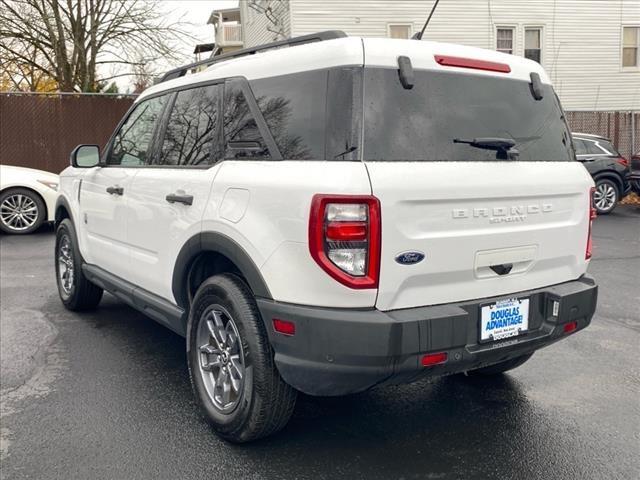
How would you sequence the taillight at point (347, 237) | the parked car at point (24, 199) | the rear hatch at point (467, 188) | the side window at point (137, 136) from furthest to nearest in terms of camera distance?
the parked car at point (24, 199) < the side window at point (137, 136) < the rear hatch at point (467, 188) < the taillight at point (347, 237)

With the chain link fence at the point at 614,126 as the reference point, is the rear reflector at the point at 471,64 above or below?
below

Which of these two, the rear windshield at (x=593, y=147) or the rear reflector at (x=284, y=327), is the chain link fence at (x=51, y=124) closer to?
the rear windshield at (x=593, y=147)

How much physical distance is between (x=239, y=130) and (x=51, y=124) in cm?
1227

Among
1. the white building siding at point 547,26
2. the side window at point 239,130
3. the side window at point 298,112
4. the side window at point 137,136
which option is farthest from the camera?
the white building siding at point 547,26

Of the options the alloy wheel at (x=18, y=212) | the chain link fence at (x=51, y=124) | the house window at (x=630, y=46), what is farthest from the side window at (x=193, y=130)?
the house window at (x=630, y=46)

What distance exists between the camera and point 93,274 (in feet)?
16.0

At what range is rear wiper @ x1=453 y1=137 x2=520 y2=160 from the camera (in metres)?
2.93

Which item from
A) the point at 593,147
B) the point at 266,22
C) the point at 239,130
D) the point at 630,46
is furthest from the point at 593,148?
the point at 266,22

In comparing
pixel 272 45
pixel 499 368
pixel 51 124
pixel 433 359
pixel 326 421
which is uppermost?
pixel 51 124

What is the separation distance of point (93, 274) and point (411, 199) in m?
3.14

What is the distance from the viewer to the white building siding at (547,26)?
18578 millimetres

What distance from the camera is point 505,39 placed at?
20344 millimetres

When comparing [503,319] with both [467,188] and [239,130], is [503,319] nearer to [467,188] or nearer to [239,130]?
[467,188]

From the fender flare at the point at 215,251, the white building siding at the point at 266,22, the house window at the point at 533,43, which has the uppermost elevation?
the white building siding at the point at 266,22
